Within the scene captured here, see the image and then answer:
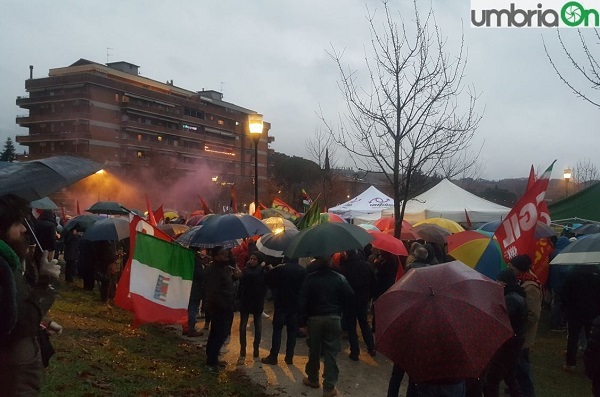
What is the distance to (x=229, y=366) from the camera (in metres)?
8.09

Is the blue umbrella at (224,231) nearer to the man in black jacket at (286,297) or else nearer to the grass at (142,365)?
the man in black jacket at (286,297)

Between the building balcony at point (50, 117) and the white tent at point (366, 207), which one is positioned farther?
the building balcony at point (50, 117)

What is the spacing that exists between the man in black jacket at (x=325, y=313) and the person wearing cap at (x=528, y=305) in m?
2.15

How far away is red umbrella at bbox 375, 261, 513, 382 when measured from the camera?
3410 mm

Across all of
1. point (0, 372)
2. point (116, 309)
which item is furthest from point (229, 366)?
point (0, 372)

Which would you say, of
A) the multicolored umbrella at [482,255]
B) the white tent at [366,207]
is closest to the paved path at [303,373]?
the multicolored umbrella at [482,255]

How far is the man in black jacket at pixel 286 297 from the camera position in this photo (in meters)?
8.13

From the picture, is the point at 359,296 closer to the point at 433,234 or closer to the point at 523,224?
the point at 433,234

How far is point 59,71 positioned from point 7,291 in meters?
67.7

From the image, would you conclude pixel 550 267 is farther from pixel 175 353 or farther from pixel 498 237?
pixel 175 353

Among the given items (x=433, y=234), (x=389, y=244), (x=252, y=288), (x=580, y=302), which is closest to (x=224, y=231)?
(x=252, y=288)

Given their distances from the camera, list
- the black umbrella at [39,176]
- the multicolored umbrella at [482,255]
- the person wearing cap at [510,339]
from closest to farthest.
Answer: the black umbrella at [39,176], the person wearing cap at [510,339], the multicolored umbrella at [482,255]

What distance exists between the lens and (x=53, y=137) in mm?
59156

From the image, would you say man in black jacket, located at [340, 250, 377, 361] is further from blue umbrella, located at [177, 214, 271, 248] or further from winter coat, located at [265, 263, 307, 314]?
blue umbrella, located at [177, 214, 271, 248]
